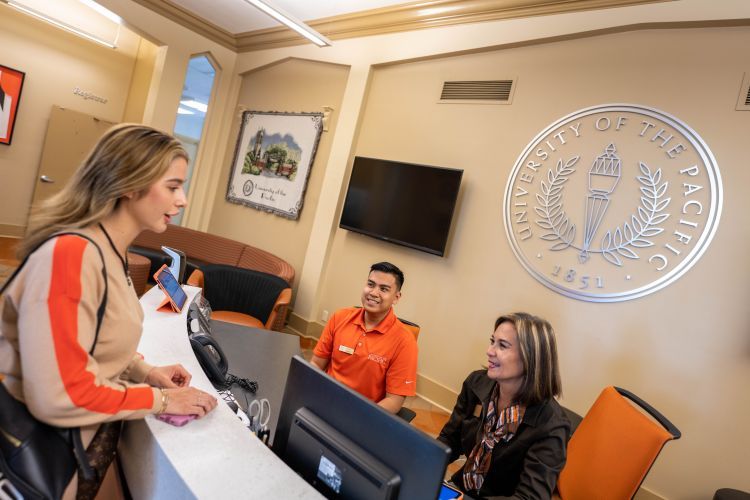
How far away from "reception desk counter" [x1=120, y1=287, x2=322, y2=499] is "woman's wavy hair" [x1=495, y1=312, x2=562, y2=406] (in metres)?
1.02

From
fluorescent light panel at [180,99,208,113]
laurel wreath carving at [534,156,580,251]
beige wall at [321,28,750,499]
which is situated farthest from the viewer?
fluorescent light panel at [180,99,208,113]

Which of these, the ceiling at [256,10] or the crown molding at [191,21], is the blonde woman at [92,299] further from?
the crown molding at [191,21]

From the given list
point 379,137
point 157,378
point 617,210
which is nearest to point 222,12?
point 379,137

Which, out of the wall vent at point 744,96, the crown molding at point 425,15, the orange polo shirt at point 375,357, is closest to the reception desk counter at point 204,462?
the orange polo shirt at point 375,357

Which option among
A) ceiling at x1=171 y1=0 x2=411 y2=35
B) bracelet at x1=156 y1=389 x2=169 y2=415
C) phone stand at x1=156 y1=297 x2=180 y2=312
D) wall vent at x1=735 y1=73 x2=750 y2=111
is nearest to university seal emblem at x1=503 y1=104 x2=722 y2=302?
wall vent at x1=735 y1=73 x2=750 y2=111

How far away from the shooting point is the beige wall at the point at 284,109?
5484 millimetres

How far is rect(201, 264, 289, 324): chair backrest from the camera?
442 centimetres

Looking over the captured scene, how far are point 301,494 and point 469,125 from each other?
3.79 metres

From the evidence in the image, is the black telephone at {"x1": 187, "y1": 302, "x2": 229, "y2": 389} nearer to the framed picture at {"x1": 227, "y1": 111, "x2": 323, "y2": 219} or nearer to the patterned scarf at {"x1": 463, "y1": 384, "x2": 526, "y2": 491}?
the patterned scarf at {"x1": 463, "y1": 384, "x2": 526, "y2": 491}

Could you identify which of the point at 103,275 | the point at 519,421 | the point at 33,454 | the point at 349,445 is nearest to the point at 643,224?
the point at 519,421

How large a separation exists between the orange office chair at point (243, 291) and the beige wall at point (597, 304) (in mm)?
973

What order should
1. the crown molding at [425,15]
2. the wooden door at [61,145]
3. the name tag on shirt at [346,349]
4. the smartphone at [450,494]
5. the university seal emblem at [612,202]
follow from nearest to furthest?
the smartphone at [450,494] → the name tag on shirt at [346,349] → the university seal emblem at [612,202] → the crown molding at [425,15] → the wooden door at [61,145]

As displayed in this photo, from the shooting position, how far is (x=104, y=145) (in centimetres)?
109

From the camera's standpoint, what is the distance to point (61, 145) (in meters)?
6.71
